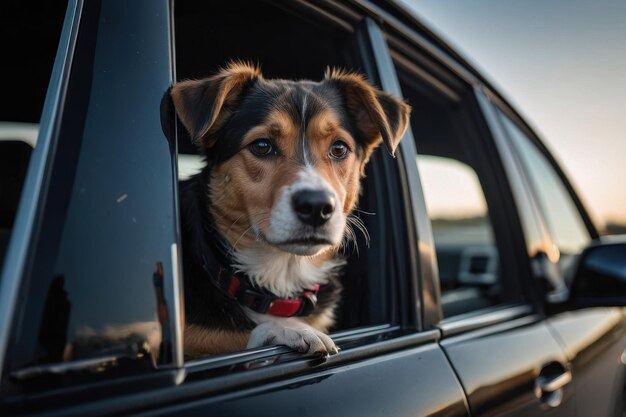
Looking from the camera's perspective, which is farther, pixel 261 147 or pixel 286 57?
pixel 286 57

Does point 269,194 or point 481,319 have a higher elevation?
point 269,194

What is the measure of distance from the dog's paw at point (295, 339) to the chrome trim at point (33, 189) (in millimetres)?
792

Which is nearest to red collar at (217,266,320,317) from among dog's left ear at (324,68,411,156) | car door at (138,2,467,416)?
car door at (138,2,467,416)

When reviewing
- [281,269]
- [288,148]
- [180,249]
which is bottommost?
[180,249]

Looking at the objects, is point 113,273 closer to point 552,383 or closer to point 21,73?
point 21,73

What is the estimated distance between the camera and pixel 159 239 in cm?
125

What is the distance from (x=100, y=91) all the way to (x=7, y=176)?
0.75 meters

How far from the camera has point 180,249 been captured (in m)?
1.34

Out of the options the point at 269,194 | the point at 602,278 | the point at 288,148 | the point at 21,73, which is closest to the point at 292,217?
the point at 269,194

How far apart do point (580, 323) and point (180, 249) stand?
261 centimetres

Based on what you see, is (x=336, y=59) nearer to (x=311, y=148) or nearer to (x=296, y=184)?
(x=311, y=148)

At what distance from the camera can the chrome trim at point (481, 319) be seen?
89.1 inches

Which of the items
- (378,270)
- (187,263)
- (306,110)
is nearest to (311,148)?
(306,110)

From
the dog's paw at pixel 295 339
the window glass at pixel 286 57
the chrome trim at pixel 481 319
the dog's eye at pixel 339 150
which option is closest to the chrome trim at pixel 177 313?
the dog's paw at pixel 295 339
